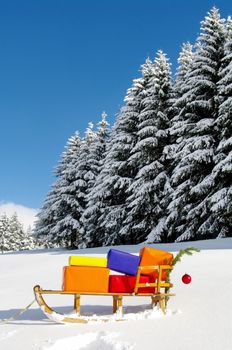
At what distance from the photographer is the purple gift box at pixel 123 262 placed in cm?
708

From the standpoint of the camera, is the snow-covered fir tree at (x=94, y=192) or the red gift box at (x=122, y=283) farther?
the snow-covered fir tree at (x=94, y=192)

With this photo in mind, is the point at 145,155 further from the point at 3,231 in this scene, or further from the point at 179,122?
the point at 3,231

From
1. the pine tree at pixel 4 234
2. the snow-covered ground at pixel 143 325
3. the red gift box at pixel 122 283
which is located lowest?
the snow-covered ground at pixel 143 325

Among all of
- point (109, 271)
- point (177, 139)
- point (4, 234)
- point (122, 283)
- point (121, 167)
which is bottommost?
point (122, 283)

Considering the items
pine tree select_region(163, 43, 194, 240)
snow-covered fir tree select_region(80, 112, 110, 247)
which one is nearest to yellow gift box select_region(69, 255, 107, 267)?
pine tree select_region(163, 43, 194, 240)

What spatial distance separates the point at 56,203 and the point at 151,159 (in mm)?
12673

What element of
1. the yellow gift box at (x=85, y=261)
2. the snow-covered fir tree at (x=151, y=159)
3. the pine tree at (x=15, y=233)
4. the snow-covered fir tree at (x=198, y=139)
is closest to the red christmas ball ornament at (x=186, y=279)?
the yellow gift box at (x=85, y=261)

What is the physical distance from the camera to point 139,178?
26188 millimetres

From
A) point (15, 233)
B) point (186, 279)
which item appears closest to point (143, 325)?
point (186, 279)

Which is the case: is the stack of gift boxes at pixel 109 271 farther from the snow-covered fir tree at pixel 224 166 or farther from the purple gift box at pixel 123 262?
the snow-covered fir tree at pixel 224 166

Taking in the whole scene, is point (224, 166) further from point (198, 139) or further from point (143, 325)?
point (143, 325)

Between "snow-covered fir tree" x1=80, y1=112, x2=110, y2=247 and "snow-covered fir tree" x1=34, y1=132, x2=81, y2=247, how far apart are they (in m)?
2.68

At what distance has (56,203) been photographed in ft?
118

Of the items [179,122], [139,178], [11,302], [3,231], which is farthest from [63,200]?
[3,231]
